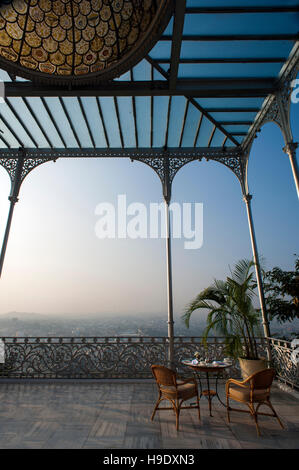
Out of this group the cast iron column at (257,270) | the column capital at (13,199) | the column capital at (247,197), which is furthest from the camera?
the column capital at (247,197)

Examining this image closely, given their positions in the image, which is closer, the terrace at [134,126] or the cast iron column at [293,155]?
the terrace at [134,126]

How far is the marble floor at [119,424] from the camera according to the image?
9.21 feet

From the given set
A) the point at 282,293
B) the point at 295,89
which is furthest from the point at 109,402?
the point at 295,89

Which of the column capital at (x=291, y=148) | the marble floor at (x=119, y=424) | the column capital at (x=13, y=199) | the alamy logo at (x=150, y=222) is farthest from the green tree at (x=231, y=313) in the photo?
the column capital at (x=13, y=199)

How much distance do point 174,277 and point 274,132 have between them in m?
5.23

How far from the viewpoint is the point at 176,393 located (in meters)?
3.42

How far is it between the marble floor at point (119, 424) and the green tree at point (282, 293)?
202cm

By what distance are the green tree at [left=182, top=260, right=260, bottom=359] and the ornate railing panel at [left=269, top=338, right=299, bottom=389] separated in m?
0.51

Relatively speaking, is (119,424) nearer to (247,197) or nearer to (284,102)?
(247,197)

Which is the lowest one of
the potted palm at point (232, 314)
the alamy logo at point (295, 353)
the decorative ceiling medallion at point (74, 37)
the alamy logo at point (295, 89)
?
the alamy logo at point (295, 353)

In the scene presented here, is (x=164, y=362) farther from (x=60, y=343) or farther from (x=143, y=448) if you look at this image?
(x=143, y=448)

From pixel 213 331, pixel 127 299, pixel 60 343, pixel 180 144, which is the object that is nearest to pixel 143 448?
pixel 213 331

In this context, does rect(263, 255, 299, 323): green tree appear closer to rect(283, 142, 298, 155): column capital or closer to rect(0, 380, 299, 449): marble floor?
rect(0, 380, 299, 449): marble floor

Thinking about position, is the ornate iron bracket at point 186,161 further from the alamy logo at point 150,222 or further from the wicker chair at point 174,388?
the wicker chair at point 174,388
